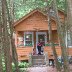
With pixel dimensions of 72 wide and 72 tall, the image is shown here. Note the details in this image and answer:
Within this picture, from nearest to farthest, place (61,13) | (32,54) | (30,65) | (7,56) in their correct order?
1. (7,56)
2. (30,65)
3. (32,54)
4. (61,13)

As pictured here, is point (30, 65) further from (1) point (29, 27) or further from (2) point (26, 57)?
(1) point (29, 27)

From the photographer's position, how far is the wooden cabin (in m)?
26.4

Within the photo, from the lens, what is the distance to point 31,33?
27.7m

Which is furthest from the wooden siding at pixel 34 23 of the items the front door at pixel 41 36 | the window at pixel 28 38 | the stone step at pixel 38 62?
the stone step at pixel 38 62

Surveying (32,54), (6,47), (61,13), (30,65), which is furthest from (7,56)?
(61,13)

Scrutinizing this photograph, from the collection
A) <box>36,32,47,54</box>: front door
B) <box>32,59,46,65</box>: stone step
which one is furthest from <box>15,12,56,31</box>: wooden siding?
<box>32,59,46,65</box>: stone step

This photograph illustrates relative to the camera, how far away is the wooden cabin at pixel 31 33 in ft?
86.7

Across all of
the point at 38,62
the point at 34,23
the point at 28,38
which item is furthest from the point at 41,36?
the point at 38,62

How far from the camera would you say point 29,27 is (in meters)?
26.7

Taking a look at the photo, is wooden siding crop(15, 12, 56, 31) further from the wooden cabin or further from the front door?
the front door

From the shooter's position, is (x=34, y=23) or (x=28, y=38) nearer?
(x=34, y=23)

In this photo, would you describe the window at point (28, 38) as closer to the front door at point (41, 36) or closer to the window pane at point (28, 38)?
the window pane at point (28, 38)

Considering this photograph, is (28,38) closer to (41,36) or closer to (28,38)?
(28,38)

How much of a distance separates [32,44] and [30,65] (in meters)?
3.41
